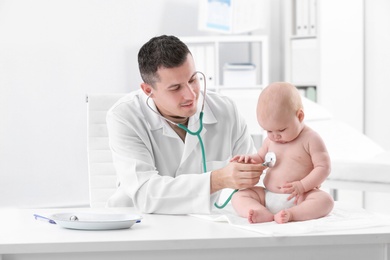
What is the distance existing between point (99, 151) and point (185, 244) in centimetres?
110

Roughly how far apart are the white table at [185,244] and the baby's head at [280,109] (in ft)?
0.79

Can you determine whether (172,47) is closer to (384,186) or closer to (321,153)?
(321,153)

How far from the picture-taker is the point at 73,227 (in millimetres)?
1317

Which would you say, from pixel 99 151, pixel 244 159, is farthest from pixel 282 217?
pixel 99 151

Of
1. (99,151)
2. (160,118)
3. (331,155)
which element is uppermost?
(160,118)

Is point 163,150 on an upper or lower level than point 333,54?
lower

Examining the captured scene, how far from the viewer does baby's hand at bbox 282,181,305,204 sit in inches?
55.7

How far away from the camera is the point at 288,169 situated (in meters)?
1.44

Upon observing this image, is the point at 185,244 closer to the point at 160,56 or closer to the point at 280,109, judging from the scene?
the point at 280,109

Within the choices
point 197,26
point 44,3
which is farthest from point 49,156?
point 197,26

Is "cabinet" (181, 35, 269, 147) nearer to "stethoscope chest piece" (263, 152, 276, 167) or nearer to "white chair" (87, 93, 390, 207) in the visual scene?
"white chair" (87, 93, 390, 207)

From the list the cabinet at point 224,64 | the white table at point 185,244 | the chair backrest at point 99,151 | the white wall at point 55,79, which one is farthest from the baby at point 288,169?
the white wall at point 55,79

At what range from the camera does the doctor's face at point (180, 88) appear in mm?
1774

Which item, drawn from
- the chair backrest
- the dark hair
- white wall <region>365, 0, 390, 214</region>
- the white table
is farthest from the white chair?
white wall <region>365, 0, 390, 214</region>
